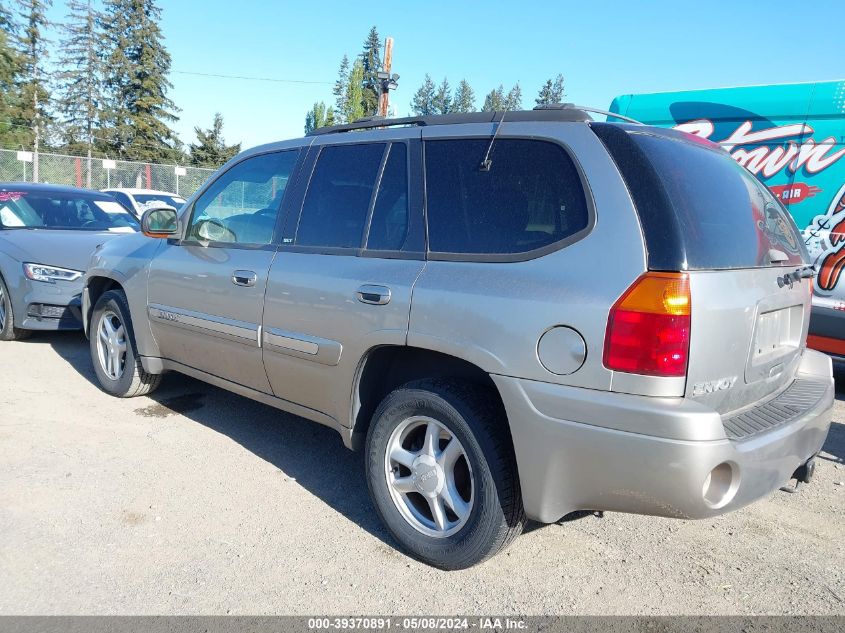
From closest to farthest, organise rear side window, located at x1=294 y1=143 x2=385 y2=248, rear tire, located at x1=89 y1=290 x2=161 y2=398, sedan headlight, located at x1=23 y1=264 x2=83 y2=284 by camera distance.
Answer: rear side window, located at x1=294 y1=143 x2=385 y2=248 → rear tire, located at x1=89 y1=290 x2=161 y2=398 → sedan headlight, located at x1=23 y1=264 x2=83 y2=284

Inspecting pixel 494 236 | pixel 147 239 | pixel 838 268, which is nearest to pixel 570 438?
pixel 494 236

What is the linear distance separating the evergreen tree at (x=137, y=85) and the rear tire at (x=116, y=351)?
1917 inches

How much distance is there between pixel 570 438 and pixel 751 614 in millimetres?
1104

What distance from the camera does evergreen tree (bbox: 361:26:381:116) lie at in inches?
2653

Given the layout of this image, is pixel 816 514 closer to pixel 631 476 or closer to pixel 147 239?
pixel 631 476

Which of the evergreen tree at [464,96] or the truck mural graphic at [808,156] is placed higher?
the evergreen tree at [464,96]

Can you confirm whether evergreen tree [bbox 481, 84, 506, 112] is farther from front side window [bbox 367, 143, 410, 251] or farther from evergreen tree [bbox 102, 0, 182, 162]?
front side window [bbox 367, 143, 410, 251]

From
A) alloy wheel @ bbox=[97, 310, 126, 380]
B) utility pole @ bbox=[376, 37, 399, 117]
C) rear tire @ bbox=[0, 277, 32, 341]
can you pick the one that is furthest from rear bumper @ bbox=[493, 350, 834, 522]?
utility pole @ bbox=[376, 37, 399, 117]

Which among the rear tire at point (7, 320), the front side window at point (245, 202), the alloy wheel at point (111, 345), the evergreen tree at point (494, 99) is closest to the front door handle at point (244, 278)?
the front side window at point (245, 202)

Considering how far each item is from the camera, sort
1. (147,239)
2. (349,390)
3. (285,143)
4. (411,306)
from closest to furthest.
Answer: (411,306)
(349,390)
(285,143)
(147,239)

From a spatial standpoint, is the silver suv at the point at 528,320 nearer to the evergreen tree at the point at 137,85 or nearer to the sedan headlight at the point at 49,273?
the sedan headlight at the point at 49,273

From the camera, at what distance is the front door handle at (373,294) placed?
114 inches

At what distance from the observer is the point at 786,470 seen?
2609 mm

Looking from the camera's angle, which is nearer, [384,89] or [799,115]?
[799,115]
